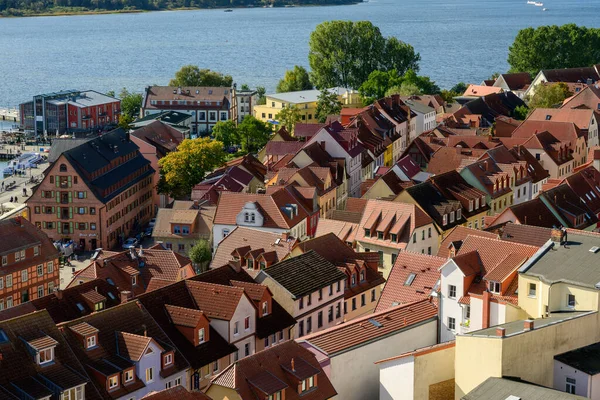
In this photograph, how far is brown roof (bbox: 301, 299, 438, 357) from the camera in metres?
36.5

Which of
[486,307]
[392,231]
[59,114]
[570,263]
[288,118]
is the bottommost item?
[59,114]

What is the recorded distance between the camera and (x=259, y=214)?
2437 inches

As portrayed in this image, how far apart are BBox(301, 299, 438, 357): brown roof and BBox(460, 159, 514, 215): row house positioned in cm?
2475

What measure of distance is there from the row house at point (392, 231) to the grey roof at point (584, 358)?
21.1 m

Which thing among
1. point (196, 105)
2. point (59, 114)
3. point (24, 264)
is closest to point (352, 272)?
point (24, 264)

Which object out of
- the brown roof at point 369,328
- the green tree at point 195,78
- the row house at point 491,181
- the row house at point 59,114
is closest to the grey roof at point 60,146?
the row house at point 491,181

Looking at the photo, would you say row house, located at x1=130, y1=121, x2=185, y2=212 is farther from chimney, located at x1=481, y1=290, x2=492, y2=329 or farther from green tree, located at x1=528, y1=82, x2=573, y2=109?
chimney, located at x1=481, y1=290, x2=492, y2=329

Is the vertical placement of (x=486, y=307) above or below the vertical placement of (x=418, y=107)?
above

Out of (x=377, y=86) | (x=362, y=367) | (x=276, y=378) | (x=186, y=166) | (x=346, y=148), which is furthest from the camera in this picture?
(x=377, y=86)

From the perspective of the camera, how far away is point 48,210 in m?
73.1

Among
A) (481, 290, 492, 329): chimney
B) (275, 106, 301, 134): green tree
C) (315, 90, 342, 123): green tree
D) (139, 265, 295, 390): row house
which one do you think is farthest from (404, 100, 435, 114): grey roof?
(481, 290, 492, 329): chimney

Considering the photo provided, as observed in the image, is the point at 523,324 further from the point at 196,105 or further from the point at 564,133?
the point at 196,105

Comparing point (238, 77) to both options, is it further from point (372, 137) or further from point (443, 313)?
point (443, 313)

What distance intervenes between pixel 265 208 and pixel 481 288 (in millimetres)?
23804
